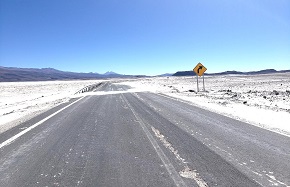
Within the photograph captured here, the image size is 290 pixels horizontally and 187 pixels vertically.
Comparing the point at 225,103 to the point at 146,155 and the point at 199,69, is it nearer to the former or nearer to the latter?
the point at 146,155

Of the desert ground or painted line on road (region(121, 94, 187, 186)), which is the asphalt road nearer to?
painted line on road (region(121, 94, 187, 186))

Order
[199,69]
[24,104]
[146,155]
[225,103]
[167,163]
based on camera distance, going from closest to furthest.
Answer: [167,163] → [146,155] → [225,103] → [24,104] → [199,69]

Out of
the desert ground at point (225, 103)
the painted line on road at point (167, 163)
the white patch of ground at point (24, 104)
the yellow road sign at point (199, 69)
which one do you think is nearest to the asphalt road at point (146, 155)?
the painted line on road at point (167, 163)

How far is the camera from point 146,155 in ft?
20.7

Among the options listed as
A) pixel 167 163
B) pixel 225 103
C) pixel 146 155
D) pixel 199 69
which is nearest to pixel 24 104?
pixel 225 103

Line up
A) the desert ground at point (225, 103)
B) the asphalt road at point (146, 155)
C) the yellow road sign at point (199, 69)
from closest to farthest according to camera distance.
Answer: the asphalt road at point (146, 155), the desert ground at point (225, 103), the yellow road sign at point (199, 69)

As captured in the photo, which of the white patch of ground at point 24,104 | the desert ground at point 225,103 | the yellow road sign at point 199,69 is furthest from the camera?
the yellow road sign at point 199,69

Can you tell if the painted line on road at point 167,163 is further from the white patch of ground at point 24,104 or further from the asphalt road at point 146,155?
the white patch of ground at point 24,104

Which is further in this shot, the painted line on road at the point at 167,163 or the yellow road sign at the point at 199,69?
the yellow road sign at the point at 199,69

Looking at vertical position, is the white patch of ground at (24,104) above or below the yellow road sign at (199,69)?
below

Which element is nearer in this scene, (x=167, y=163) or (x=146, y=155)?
(x=167, y=163)

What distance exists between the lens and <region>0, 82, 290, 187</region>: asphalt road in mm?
4844

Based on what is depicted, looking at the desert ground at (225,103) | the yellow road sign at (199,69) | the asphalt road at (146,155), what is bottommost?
the desert ground at (225,103)

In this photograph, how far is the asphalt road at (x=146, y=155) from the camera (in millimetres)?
4844
